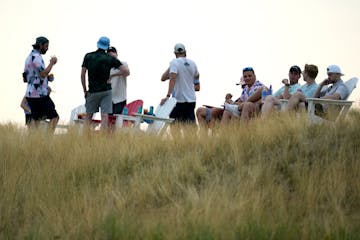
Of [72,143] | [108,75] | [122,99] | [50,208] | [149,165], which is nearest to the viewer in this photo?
[50,208]

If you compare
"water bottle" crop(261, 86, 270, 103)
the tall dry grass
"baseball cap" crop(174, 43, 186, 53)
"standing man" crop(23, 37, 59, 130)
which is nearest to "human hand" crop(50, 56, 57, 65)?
"standing man" crop(23, 37, 59, 130)

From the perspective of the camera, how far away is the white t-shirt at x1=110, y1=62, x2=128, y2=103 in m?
12.0

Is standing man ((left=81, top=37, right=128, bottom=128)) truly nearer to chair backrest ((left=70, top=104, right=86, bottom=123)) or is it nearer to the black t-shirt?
the black t-shirt

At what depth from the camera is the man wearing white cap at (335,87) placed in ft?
34.1

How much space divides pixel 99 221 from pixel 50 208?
833mm

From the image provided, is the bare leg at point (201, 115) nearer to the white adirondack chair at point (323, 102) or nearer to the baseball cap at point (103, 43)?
the baseball cap at point (103, 43)

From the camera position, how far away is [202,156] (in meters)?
8.89

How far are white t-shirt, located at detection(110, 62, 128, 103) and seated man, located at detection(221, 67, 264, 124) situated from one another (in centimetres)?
185

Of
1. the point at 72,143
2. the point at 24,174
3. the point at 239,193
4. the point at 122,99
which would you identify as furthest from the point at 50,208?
the point at 122,99

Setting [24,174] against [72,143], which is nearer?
[24,174]

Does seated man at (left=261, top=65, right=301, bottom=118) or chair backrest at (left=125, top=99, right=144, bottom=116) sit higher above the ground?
seated man at (left=261, top=65, right=301, bottom=118)

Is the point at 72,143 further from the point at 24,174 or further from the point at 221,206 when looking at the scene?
the point at 221,206

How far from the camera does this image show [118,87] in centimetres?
1205

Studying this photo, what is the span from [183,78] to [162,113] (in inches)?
24.6
